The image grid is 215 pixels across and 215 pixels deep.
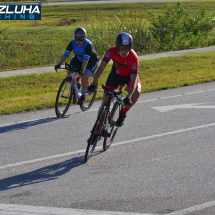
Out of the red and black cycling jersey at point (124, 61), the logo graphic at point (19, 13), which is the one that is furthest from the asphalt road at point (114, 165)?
the logo graphic at point (19, 13)

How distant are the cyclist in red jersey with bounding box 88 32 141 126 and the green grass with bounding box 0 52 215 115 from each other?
3771mm

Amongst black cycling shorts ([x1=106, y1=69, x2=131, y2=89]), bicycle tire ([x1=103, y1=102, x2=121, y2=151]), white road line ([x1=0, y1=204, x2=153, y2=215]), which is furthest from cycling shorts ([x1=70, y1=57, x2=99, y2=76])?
white road line ([x1=0, y1=204, x2=153, y2=215])

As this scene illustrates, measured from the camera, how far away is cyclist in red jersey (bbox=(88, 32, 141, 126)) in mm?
6031

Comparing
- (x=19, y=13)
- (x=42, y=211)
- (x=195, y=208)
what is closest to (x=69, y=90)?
(x=42, y=211)

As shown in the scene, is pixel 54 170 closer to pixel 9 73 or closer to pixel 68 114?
pixel 68 114

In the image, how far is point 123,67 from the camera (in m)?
6.68

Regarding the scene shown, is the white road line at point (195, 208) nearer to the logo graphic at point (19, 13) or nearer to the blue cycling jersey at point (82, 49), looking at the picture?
the blue cycling jersey at point (82, 49)

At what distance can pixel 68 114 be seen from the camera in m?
9.34

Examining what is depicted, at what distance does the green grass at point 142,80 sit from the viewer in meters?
10.5

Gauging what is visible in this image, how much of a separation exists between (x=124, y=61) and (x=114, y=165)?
6.28 ft

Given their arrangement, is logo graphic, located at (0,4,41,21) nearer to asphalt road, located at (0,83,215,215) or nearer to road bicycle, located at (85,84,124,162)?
asphalt road, located at (0,83,215,215)

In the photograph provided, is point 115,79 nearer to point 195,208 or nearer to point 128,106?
point 128,106

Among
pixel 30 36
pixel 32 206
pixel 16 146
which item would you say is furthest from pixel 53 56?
pixel 32 206

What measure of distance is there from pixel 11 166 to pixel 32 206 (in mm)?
1598
